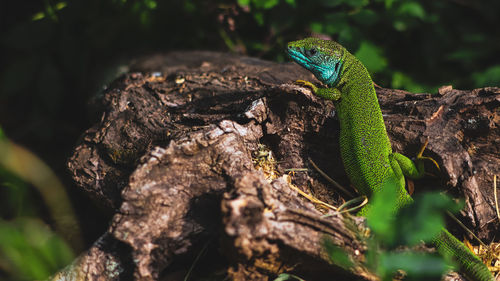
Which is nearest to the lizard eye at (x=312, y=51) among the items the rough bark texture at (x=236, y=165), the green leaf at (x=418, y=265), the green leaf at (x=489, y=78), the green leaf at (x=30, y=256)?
the rough bark texture at (x=236, y=165)

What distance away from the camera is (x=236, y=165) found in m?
2.46

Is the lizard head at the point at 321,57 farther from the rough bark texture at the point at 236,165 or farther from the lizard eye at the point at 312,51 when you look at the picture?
the rough bark texture at the point at 236,165

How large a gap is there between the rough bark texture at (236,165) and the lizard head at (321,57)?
0.34m

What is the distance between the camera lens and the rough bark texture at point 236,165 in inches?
84.2

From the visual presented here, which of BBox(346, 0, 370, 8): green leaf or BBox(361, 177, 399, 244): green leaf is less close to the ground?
BBox(346, 0, 370, 8): green leaf

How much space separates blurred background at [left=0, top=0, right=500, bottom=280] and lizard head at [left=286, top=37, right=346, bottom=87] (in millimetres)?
699

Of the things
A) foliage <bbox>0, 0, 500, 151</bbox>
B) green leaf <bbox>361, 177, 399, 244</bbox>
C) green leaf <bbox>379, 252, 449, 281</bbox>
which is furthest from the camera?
foliage <bbox>0, 0, 500, 151</bbox>

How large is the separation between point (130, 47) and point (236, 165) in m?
3.32

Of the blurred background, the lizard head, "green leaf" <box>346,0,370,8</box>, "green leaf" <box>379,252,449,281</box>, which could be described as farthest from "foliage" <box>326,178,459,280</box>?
"green leaf" <box>346,0,370,8</box>

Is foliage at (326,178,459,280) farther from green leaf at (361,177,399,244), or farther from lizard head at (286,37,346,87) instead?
lizard head at (286,37,346,87)

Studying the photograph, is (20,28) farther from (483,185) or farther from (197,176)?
(483,185)

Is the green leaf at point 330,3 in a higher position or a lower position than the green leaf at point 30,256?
higher

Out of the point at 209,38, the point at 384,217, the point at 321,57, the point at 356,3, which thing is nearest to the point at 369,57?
the point at 356,3

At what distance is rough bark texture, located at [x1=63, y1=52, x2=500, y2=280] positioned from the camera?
2.14 metres
